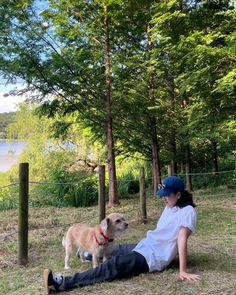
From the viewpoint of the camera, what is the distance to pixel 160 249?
4105 mm

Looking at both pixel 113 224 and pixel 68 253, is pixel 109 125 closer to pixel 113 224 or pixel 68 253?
pixel 68 253

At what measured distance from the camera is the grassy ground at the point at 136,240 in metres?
3.79

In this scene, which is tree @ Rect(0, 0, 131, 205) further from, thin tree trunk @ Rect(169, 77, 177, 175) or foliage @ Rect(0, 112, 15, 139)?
foliage @ Rect(0, 112, 15, 139)

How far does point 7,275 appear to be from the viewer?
4.75 metres

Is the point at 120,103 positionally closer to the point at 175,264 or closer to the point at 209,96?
the point at 209,96

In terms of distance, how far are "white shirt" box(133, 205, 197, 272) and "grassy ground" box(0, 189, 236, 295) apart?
131 millimetres

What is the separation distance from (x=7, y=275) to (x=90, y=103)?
20.6 feet

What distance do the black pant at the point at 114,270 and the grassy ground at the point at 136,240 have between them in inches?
2.9

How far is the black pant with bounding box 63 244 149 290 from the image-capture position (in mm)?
3928

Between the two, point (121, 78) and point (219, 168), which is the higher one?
point (121, 78)

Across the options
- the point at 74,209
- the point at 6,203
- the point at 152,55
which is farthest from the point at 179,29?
the point at 6,203

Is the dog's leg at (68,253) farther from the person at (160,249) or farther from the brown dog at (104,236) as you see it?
the person at (160,249)

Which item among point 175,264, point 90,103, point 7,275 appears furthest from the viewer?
point 90,103

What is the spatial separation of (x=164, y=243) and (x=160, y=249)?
3.0 inches
